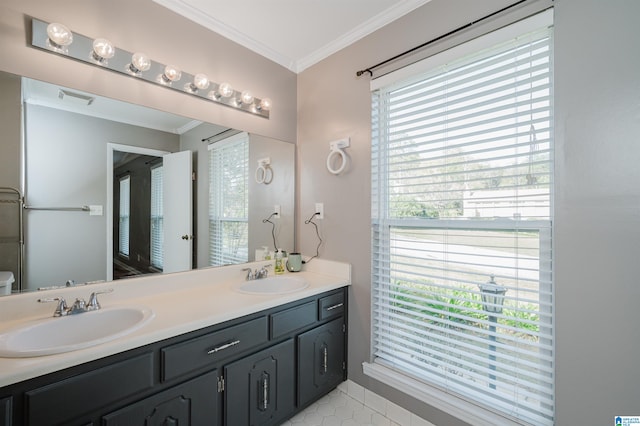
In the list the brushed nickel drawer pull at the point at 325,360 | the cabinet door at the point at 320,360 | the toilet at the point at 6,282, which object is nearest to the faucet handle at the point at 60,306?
the toilet at the point at 6,282

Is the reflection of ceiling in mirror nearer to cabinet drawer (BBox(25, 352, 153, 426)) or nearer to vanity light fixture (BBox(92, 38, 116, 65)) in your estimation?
vanity light fixture (BBox(92, 38, 116, 65))

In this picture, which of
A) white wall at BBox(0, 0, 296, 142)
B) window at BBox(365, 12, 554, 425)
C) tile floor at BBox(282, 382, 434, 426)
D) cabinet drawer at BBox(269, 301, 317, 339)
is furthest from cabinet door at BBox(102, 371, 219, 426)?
white wall at BBox(0, 0, 296, 142)

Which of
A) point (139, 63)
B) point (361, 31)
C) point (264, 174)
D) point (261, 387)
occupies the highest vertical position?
point (361, 31)

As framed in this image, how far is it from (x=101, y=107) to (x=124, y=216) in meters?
0.60

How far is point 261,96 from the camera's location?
85.8 inches

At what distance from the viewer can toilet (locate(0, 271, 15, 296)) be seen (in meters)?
1.21

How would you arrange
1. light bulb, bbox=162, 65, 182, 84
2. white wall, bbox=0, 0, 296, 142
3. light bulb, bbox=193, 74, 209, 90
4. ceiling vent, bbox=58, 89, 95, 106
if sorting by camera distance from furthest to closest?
light bulb, bbox=193, 74, 209, 90, light bulb, bbox=162, 65, 182, 84, ceiling vent, bbox=58, 89, 95, 106, white wall, bbox=0, 0, 296, 142

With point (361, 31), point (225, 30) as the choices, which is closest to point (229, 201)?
→ point (225, 30)

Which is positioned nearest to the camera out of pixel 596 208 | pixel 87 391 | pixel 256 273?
pixel 87 391

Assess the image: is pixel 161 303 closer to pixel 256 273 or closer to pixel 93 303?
pixel 93 303

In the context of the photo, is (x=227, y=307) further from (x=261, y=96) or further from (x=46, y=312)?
(x=261, y=96)

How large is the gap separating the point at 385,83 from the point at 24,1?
1846 mm

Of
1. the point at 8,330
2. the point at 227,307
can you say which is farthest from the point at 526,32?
the point at 8,330

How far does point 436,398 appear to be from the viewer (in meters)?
1.54
